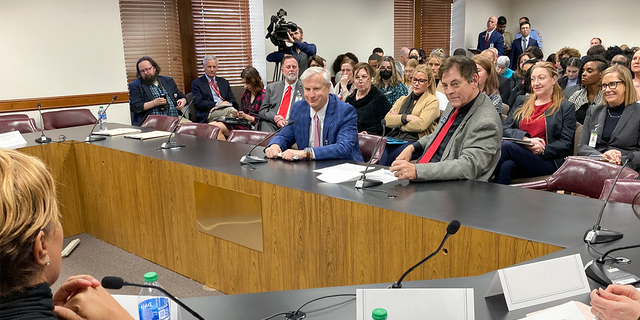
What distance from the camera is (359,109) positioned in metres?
4.80

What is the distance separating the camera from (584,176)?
2451 millimetres

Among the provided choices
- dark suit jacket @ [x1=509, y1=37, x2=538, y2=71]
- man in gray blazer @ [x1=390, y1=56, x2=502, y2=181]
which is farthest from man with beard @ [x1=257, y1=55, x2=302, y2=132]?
dark suit jacket @ [x1=509, y1=37, x2=538, y2=71]

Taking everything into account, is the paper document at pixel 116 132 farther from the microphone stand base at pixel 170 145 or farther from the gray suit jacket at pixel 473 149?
the gray suit jacket at pixel 473 149

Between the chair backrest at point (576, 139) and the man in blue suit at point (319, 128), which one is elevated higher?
the man in blue suit at point (319, 128)

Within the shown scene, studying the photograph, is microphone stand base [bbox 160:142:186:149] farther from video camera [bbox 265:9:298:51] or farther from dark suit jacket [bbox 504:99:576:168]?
video camera [bbox 265:9:298:51]

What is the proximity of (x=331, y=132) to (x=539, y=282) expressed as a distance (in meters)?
2.00

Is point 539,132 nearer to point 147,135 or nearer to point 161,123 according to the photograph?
point 147,135

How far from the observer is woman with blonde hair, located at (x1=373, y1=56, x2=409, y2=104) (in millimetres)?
5465

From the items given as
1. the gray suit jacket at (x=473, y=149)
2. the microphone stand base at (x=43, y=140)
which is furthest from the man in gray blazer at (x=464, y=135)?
the microphone stand base at (x=43, y=140)

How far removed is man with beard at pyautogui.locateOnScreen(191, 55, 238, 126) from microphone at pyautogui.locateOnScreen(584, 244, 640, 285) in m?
5.14

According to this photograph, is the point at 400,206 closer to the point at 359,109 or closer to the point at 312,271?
the point at 312,271

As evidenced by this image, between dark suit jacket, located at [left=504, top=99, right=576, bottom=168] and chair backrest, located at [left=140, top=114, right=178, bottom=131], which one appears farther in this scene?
chair backrest, located at [left=140, top=114, right=178, bottom=131]

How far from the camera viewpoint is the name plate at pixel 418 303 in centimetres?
107

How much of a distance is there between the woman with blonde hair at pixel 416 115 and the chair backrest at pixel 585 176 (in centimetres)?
171
